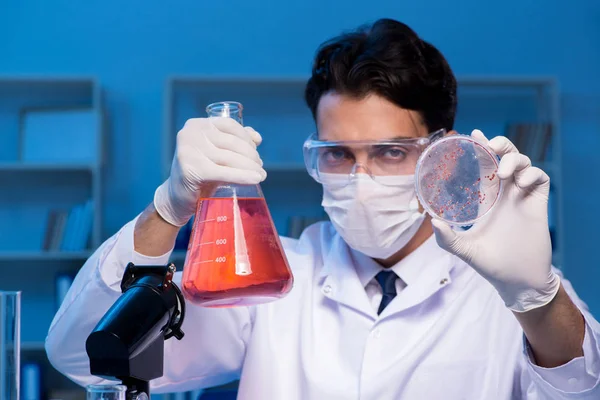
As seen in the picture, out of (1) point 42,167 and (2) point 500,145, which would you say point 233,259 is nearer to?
(2) point 500,145

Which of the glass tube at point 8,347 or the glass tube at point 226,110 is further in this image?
the glass tube at point 226,110

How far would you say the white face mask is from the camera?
1.42 metres

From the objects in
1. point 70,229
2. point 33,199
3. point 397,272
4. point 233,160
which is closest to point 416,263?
point 397,272

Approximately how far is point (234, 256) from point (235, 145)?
18cm

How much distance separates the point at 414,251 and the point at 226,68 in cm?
229

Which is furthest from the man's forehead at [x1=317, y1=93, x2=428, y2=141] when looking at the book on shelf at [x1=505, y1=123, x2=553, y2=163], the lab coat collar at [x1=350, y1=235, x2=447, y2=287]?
the book on shelf at [x1=505, y1=123, x2=553, y2=163]

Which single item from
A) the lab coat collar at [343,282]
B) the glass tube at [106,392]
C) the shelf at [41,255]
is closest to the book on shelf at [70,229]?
the shelf at [41,255]

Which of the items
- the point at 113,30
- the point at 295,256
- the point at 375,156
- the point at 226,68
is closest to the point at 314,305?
the point at 295,256

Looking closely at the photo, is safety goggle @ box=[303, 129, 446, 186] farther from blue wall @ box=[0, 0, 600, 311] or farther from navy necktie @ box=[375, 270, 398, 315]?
blue wall @ box=[0, 0, 600, 311]

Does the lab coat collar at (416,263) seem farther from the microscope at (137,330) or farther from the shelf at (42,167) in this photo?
the shelf at (42,167)

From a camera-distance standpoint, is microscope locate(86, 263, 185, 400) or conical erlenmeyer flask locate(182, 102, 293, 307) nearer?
microscope locate(86, 263, 185, 400)

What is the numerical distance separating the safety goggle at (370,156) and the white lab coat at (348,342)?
0.20m

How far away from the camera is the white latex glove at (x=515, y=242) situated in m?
1.06

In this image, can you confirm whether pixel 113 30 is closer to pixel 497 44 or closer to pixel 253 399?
pixel 497 44
